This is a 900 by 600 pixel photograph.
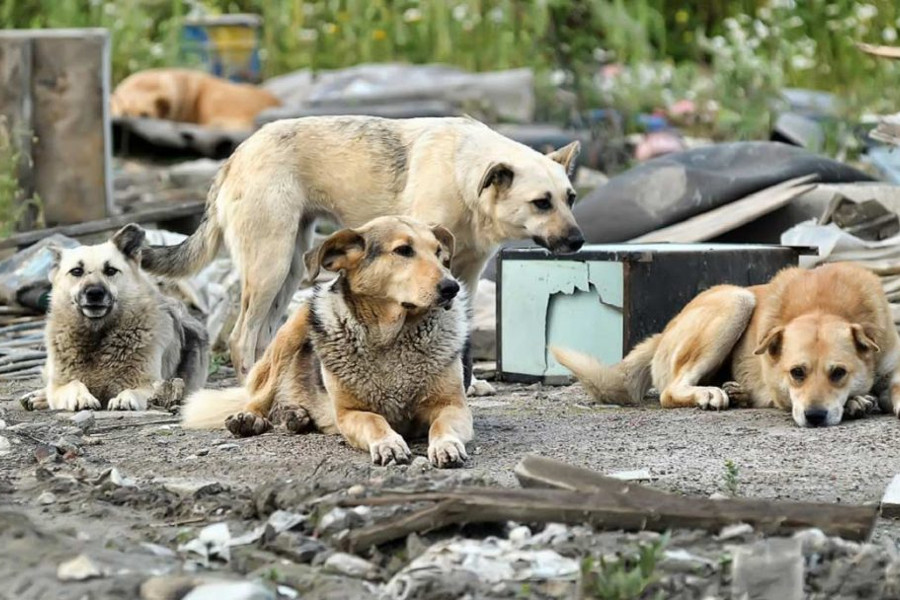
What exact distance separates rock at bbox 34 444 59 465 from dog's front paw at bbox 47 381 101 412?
1.30 meters

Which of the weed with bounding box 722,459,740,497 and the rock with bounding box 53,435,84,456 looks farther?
the rock with bounding box 53,435,84,456

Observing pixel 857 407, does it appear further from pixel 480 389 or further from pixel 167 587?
pixel 167 587

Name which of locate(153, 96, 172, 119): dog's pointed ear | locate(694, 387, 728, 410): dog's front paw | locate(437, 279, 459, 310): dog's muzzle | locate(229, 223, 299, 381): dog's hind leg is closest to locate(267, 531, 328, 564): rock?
locate(437, 279, 459, 310): dog's muzzle

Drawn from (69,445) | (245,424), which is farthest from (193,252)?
(69,445)

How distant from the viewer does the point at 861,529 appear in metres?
3.88

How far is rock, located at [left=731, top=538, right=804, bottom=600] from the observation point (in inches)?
136

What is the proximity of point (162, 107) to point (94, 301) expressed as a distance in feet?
29.6

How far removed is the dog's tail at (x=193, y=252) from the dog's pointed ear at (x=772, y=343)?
2854 mm

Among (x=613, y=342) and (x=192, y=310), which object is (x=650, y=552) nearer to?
(x=613, y=342)

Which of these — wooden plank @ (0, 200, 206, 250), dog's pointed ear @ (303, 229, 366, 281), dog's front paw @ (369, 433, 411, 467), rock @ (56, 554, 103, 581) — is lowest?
dog's front paw @ (369, 433, 411, 467)

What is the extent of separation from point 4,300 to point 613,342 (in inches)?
151

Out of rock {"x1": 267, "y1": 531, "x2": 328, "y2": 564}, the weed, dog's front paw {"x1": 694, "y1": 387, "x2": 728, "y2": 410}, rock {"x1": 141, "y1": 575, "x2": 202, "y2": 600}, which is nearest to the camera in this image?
rock {"x1": 141, "y1": 575, "x2": 202, "y2": 600}

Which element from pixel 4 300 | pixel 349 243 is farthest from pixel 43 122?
pixel 349 243

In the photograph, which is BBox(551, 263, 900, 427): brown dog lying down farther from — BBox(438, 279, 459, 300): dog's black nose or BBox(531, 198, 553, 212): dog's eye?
BBox(438, 279, 459, 300): dog's black nose
